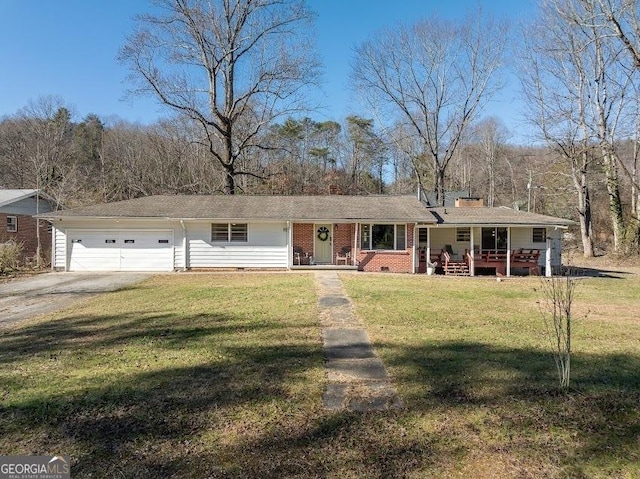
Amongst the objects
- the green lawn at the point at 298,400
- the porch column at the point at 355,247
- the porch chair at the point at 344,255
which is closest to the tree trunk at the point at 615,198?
the porch column at the point at 355,247

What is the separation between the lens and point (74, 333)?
6.46 meters

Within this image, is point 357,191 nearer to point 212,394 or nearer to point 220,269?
point 220,269

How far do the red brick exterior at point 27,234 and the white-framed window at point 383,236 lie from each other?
2181 centimetres

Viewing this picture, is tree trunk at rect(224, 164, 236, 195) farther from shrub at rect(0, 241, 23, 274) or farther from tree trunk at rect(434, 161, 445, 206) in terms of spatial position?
tree trunk at rect(434, 161, 445, 206)

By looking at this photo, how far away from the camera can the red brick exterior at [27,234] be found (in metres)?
25.9

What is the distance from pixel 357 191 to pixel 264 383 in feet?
115

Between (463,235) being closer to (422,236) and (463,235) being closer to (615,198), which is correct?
(422,236)

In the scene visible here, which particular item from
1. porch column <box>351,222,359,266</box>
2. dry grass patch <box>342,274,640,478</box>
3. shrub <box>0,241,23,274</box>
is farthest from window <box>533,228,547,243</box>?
shrub <box>0,241,23,274</box>

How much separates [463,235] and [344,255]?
600 centimetres

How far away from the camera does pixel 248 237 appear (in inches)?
700

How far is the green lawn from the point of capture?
283 cm

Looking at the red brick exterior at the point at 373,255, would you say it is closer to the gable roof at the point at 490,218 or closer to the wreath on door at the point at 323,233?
the wreath on door at the point at 323,233

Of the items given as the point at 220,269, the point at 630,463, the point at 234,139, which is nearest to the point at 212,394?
the point at 630,463

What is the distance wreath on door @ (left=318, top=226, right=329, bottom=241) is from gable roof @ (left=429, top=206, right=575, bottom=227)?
5.08 meters
